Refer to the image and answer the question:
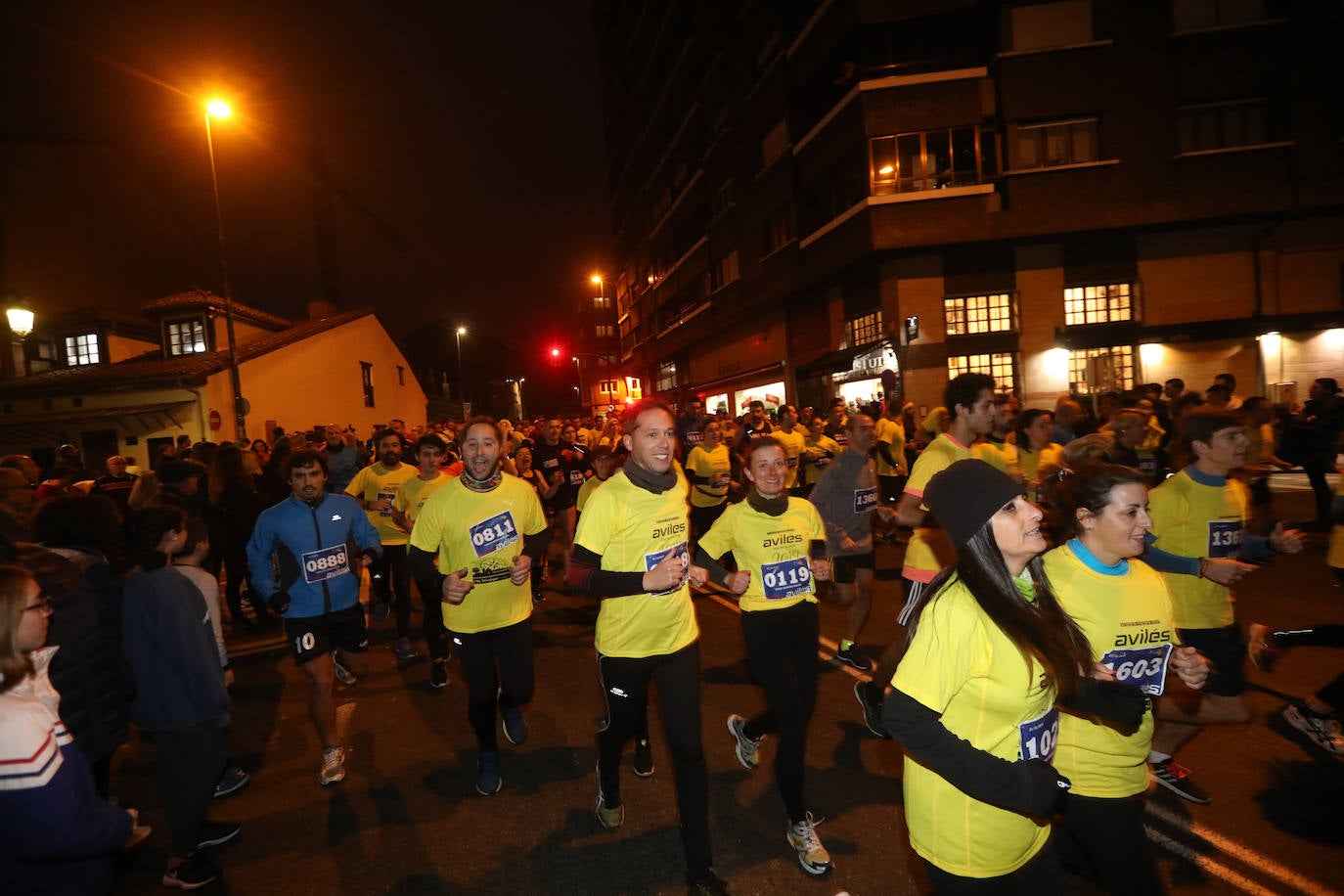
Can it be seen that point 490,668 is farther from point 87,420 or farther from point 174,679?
point 87,420

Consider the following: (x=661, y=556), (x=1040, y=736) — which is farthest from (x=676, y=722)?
(x=1040, y=736)

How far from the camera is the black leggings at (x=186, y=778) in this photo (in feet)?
11.8

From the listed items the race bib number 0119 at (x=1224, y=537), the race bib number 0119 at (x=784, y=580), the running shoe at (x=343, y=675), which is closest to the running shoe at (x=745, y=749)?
the race bib number 0119 at (x=784, y=580)

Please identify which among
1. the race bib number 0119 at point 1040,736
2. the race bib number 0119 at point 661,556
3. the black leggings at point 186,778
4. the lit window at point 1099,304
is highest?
the lit window at point 1099,304

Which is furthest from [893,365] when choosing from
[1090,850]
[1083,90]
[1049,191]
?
[1090,850]

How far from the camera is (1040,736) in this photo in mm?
2135

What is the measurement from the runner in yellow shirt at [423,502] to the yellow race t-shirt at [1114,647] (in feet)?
16.6

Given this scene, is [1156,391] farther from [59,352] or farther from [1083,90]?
[59,352]

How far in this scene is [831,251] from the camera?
959 inches

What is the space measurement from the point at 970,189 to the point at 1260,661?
20154 mm

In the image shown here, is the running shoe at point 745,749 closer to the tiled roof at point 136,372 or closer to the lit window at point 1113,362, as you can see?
the lit window at point 1113,362

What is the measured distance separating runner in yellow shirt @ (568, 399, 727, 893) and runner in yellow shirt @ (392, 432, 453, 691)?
305 centimetres

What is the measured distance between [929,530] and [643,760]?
2628mm

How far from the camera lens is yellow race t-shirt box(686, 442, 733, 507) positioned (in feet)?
29.7
